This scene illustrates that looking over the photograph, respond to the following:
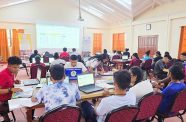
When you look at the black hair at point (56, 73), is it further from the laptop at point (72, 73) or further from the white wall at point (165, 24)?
the white wall at point (165, 24)

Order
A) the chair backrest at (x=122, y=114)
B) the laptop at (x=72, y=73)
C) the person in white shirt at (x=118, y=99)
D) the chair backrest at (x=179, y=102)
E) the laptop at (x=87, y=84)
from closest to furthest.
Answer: the chair backrest at (x=122, y=114) → the person in white shirt at (x=118, y=99) → the chair backrest at (x=179, y=102) → the laptop at (x=87, y=84) → the laptop at (x=72, y=73)

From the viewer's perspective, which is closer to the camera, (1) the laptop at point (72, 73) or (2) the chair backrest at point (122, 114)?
(2) the chair backrest at point (122, 114)

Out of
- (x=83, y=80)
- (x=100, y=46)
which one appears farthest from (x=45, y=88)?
(x=100, y=46)

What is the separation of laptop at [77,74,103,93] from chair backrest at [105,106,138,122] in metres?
0.95

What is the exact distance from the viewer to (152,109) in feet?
7.54

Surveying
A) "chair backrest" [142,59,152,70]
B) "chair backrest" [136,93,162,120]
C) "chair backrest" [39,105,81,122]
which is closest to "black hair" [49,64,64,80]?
"chair backrest" [39,105,81,122]

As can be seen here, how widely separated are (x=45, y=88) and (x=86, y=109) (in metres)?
0.79

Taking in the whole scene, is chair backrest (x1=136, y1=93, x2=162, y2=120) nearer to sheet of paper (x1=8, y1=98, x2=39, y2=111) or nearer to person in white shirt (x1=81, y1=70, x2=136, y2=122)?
person in white shirt (x1=81, y1=70, x2=136, y2=122)

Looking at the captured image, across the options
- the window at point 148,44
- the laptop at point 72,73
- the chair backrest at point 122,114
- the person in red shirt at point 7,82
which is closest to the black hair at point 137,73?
the chair backrest at point 122,114

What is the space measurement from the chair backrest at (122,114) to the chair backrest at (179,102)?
3.07 feet

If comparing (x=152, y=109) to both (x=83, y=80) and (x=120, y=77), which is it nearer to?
(x=120, y=77)

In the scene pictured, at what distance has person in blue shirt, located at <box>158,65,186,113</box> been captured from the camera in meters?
2.46

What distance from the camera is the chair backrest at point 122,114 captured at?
169 centimetres

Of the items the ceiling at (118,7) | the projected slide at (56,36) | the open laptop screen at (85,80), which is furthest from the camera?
the projected slide at (56,36)
